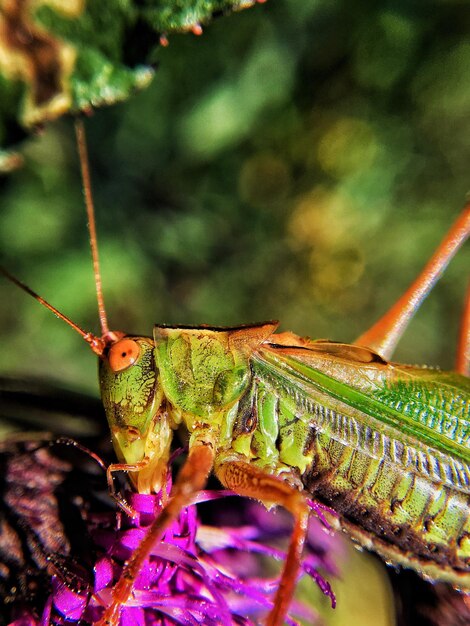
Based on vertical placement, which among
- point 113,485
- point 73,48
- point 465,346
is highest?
point 73,48

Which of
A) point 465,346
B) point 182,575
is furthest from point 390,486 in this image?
point 465,346

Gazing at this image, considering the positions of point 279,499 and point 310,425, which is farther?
point 310,425

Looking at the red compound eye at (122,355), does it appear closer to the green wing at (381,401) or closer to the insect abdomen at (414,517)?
the green wing at (381,401)

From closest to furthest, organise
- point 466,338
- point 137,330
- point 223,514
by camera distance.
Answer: point 223,514, point 466,338, point 137,330

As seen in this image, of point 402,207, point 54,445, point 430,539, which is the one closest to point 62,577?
point 54,445

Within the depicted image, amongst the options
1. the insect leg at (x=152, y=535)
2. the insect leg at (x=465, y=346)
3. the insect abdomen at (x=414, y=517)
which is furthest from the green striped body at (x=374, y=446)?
the insect leg at (x=465, y=346)

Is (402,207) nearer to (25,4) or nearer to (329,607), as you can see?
(329,607)

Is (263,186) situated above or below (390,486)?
above

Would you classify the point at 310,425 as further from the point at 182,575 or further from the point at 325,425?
the point at 182,575
